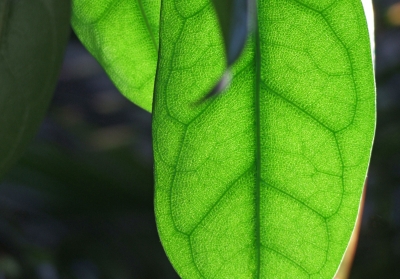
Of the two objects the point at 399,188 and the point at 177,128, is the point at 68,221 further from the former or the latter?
the point at 177,128

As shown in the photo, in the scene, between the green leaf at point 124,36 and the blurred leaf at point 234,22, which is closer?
the blurred leaf at point 234,22

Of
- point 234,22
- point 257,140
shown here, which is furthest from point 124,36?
point 234,22

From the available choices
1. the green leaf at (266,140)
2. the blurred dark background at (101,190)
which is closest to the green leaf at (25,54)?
the green leaf at (266,140)

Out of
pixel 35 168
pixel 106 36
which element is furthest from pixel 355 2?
pixel 35 168

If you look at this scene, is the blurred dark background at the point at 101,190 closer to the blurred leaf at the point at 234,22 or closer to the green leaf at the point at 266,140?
the green leaf at the point at 266,140

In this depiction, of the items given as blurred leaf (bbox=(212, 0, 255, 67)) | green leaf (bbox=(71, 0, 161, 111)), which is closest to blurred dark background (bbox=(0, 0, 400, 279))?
green leaf (bbox=(71, 0, 161, 111))

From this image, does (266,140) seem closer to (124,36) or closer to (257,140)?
(257,140)

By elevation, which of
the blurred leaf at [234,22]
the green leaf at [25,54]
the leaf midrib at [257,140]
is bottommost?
the leaf midrib at [257,140]
